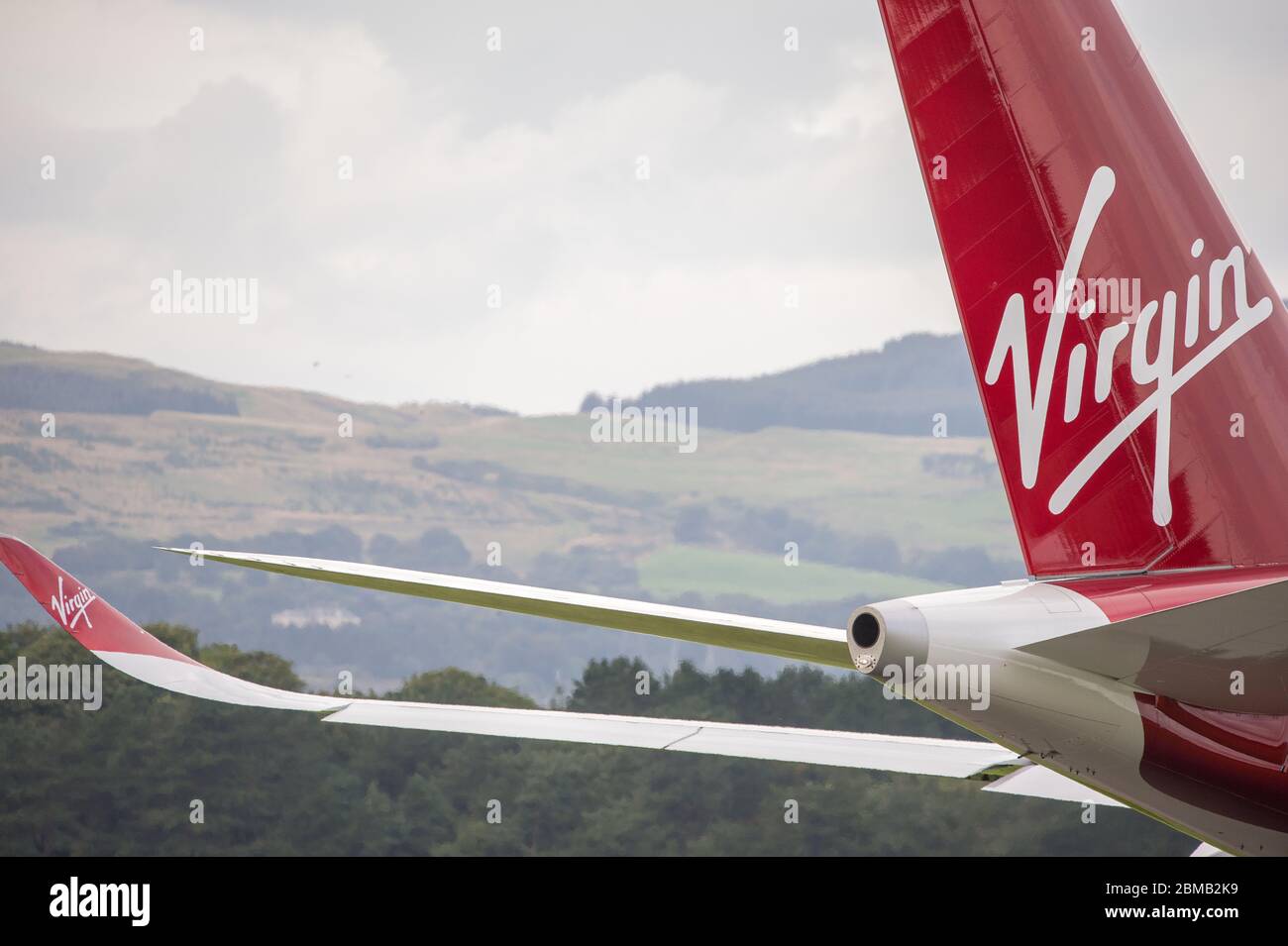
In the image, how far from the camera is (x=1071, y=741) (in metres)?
6.97

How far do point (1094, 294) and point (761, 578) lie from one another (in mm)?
144790

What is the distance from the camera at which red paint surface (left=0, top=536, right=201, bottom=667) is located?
1191 cm

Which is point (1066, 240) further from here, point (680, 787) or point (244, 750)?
point (244, 750)

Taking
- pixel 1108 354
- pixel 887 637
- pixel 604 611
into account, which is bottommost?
pixel 887 637

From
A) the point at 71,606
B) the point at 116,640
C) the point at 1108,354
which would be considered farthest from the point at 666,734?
the point at 71,606

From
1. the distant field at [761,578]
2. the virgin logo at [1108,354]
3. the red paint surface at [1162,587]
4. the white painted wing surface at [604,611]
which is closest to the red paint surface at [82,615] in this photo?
the white painted wing surface at [604,611]

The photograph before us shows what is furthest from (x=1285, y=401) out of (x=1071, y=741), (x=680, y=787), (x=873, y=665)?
(x=680, y=787)

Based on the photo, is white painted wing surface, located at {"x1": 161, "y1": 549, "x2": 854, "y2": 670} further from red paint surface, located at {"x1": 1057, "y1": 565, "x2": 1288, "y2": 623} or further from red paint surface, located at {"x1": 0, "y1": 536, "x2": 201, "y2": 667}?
red paint surface, located at {"x1": 0, "y1": 536, "x2": 201, "y2": 667}

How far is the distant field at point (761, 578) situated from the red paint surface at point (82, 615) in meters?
121

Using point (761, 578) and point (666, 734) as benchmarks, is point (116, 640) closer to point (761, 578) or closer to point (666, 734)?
point (666, 734)

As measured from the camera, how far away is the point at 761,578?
151625 mm

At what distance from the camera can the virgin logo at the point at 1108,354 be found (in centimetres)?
752

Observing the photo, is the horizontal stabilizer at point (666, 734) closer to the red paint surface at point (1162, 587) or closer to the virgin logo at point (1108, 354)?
the red paint surface at point (1162, 587)

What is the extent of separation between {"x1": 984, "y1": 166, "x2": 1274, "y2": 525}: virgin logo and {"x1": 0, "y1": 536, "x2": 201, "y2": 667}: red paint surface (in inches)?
284
